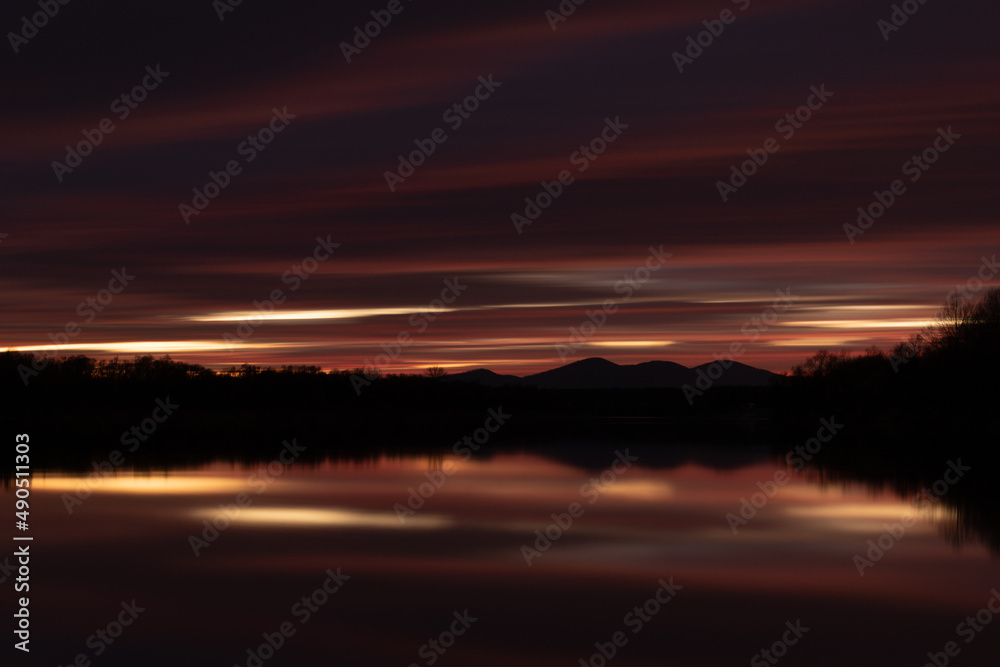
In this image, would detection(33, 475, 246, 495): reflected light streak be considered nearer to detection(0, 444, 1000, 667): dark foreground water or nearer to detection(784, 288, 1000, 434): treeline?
detection(0, 444, 1000, 667): dark foreground water

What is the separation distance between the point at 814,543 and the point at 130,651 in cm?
1115

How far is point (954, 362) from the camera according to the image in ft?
230

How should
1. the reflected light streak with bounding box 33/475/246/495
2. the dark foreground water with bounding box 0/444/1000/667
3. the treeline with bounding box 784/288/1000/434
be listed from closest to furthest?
the dark foreground water with bounding box 0/444/1000/667, the reflected light streak with bounding box 33/475/246/495, the treeline with bounding box 784/288/1000/434

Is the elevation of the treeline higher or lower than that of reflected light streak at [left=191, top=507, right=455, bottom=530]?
lower

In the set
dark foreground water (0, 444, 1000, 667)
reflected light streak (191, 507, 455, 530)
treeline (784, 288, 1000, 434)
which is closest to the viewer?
dark foreground water (0, 444, 1000, 667)

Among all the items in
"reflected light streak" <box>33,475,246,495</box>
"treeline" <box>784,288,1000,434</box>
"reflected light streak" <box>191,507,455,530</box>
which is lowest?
Answer: "treeline" <box>784,288,1000,434</box>

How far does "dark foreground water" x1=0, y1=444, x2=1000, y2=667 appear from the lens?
10.9 m

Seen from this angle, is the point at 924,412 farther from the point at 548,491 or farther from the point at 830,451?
the point at 548,491

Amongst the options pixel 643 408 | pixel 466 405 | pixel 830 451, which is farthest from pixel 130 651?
pixel 643 408

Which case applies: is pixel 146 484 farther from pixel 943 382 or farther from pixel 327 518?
pixel 943 382

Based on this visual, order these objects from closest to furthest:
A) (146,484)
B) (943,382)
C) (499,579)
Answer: (499,579) < (146,484) < (943,382)

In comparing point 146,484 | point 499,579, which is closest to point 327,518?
point 499,579

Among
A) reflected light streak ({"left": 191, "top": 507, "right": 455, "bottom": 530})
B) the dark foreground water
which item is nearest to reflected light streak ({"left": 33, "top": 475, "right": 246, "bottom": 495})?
the dark foreground water

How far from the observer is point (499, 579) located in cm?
Answer: 1458
